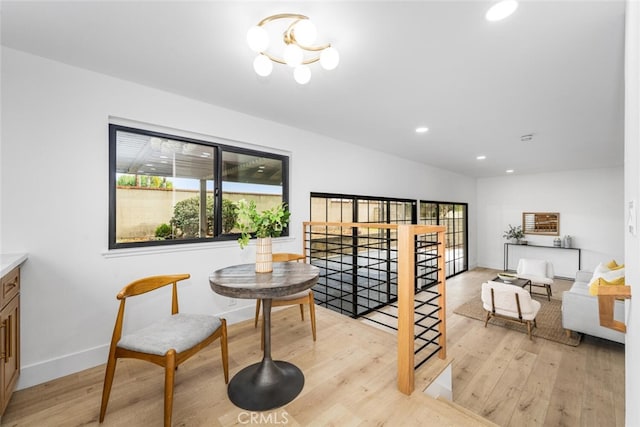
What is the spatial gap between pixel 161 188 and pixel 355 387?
7.73 feet

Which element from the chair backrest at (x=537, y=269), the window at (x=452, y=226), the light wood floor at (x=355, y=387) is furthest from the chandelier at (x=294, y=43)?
the chair backrest at (x=537, y=269)

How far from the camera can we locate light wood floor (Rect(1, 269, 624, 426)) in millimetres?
1560

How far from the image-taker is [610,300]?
102 centimetres

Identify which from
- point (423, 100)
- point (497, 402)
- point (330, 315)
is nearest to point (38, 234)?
point (330, 315)

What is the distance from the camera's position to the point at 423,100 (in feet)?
8.60

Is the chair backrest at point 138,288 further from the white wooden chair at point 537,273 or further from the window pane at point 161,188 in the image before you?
the white wooden chair at point 537,273

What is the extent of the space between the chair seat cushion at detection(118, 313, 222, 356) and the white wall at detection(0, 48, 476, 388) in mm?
836

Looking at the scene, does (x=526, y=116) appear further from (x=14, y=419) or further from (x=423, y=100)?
(x=14, y=419)

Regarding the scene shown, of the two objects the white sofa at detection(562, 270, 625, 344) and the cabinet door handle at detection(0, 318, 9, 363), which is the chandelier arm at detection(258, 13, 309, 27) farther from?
the white sofa at detection(562, 270, 625, 344)

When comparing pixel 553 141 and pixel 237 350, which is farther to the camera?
pixel 553 141

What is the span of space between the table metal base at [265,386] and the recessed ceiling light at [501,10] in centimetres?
251

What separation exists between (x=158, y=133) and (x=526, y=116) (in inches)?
152

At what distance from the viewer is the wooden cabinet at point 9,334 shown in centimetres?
149

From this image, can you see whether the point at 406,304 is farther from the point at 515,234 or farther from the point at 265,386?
the point at 515,234
